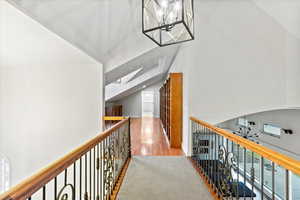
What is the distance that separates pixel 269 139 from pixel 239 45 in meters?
4.39

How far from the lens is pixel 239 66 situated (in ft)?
13.4

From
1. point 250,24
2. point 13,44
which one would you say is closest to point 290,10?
point 250,24

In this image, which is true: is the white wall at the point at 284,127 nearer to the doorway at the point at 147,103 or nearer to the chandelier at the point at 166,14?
the chandelier at the point at 166,14

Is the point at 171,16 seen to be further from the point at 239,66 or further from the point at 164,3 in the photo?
the point at 239,66

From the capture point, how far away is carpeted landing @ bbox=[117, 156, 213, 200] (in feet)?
7.90

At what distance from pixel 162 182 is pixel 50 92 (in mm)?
3733

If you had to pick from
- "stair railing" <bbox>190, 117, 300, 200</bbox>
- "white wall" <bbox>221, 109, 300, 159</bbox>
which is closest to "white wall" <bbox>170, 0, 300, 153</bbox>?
"stair railing" <bbox>190, 117, 300, 200</bbox>

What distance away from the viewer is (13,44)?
4523 mm

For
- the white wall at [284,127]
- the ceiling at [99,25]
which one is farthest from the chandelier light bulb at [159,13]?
the white wall at [284,127]

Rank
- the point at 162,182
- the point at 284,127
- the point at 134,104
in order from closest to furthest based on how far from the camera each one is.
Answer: the point at 162,182 < the point at 284,127 < the point at 134,104

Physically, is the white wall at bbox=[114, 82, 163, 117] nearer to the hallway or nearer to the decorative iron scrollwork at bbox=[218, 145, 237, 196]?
the hallway

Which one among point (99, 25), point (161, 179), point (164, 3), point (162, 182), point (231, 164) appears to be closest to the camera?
point (164, 3)

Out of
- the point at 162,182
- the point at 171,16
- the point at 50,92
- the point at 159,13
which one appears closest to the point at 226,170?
the point at 162,182

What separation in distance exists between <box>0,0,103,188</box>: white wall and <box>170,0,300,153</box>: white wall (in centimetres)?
251
